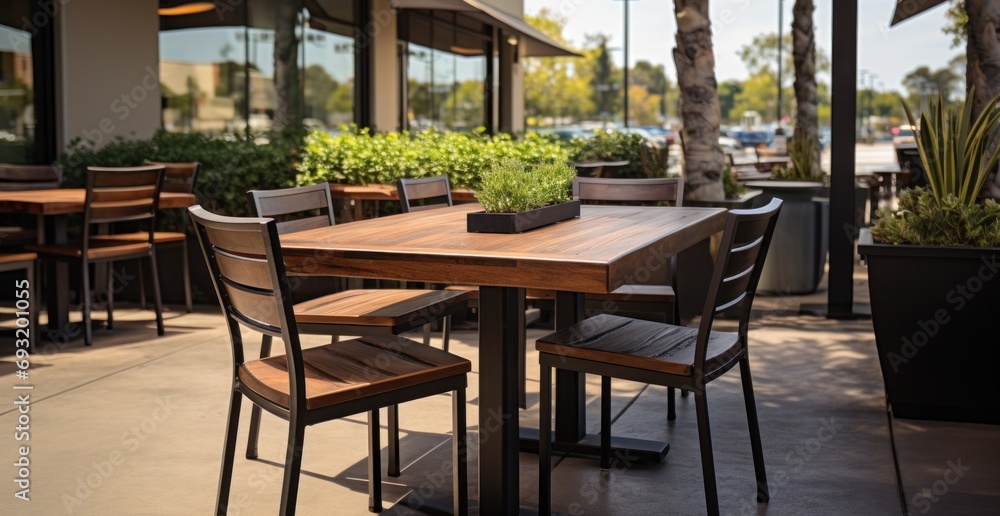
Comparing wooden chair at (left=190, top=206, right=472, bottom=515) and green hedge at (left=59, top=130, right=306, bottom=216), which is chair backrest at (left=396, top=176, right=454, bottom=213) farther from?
green hedge at (left=59, top=130, right=306, bottom=216)

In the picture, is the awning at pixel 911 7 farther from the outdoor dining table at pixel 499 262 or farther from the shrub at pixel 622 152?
the outdoor dining table at pixel 499 262

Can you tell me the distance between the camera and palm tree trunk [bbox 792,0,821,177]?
13609 millimetres

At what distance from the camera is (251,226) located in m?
2.69

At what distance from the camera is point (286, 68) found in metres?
12.5

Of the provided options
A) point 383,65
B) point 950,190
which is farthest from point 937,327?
point 383,65

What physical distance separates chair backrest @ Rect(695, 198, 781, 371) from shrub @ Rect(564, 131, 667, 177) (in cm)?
472

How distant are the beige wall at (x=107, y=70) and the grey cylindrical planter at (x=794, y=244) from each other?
6.04 meters

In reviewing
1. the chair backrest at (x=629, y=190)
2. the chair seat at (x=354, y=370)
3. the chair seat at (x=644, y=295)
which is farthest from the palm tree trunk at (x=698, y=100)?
the chair seat at (x=354, y=370)

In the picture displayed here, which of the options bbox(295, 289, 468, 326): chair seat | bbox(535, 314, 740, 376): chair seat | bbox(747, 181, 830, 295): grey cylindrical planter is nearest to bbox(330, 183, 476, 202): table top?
bbox(295, 289, 468, 326): chair seat

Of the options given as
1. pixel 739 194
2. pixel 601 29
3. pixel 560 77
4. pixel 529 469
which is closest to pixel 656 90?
pixel 601 29

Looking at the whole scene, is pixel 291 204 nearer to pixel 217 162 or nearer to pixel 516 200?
pixel 516 200

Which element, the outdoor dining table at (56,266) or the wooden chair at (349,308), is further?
the outdoor dining table at (56,266)

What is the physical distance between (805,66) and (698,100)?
703cm

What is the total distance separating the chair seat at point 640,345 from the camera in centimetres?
318
